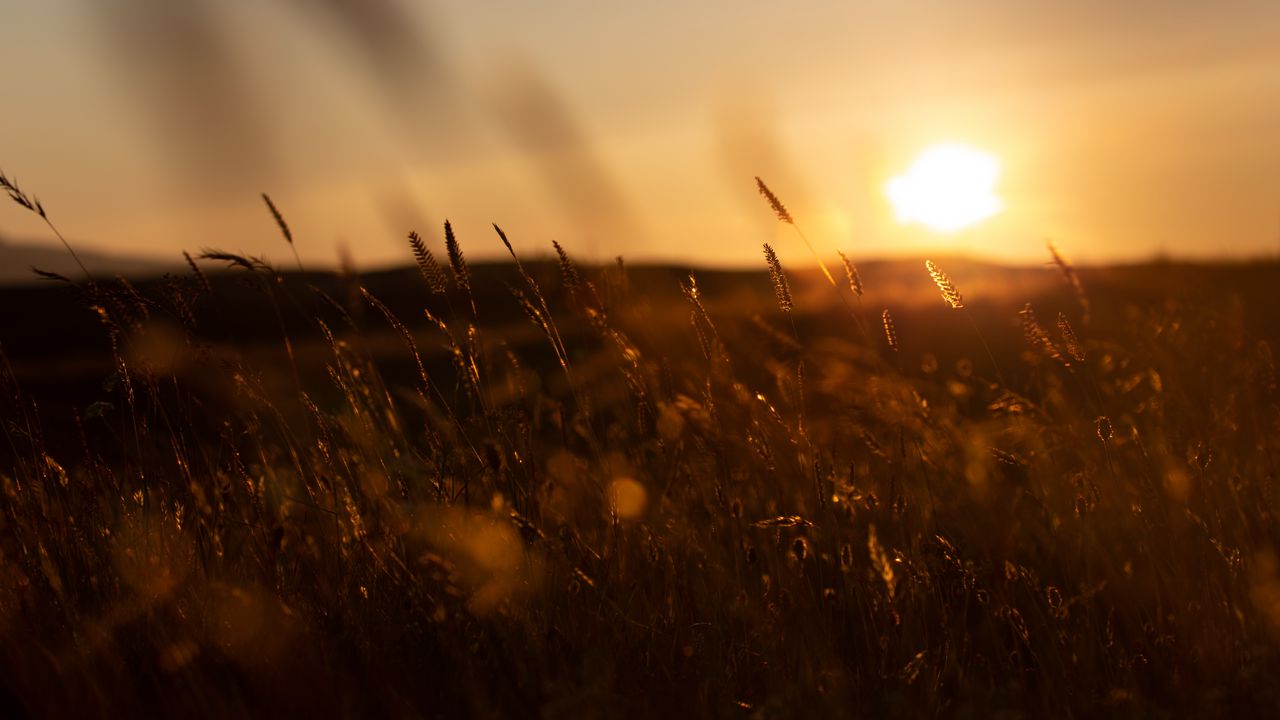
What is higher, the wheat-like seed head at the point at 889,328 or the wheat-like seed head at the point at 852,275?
the wheat-like seed head at the point at 852,275

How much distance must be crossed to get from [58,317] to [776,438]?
722 inches

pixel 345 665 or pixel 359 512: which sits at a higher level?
pixel 359 512

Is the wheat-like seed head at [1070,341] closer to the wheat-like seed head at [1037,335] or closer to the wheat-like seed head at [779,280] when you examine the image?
the wheat-like seed head at [1037,335]

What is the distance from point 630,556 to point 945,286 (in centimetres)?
103

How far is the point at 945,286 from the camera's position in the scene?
2314mm

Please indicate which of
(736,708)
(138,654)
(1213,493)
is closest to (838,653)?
(736,708)

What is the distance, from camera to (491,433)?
99.7 inches

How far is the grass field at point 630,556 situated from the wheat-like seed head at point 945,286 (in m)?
0.02

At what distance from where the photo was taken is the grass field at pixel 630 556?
6.65ft

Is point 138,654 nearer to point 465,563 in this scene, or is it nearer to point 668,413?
point 465,563

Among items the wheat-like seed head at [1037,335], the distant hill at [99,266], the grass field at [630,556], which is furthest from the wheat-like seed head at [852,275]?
the distant hill at [99,266]

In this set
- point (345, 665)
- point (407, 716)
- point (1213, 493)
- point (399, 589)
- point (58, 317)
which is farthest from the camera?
point (58, 317)

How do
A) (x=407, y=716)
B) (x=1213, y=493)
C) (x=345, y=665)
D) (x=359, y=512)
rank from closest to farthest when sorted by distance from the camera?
(x=407, y=716) < (x=345, y=665) < (x=359, y=512) < (x=1213, y=493)

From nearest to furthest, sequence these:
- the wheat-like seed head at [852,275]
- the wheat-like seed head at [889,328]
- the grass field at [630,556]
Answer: the grass field at [630,556], the wheat-like seed head at [889,328], the wheat-like seed head at [852,275]
